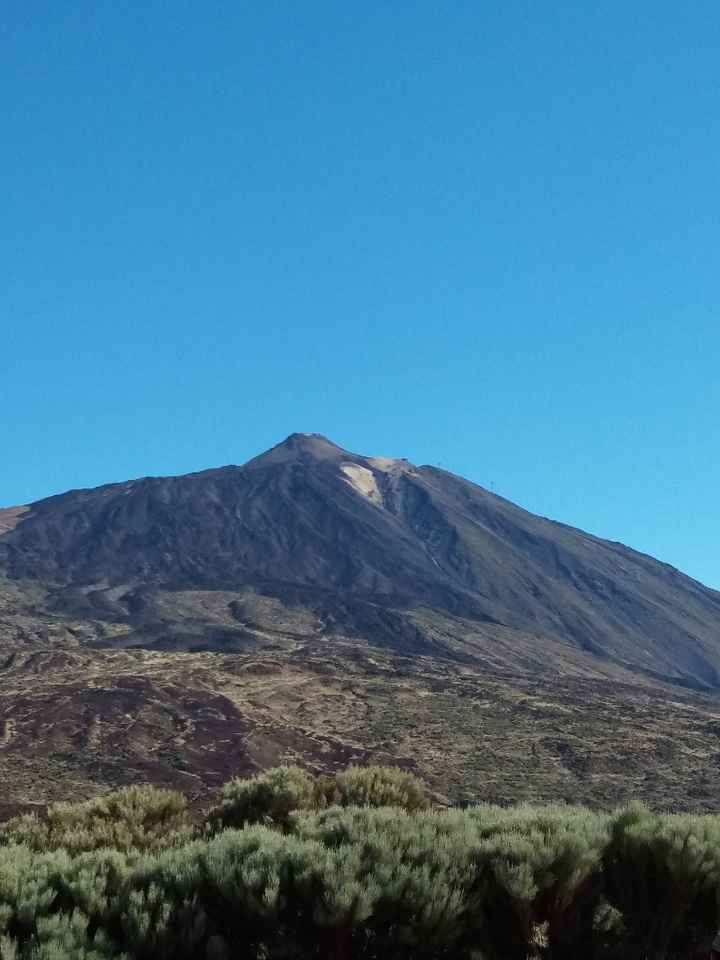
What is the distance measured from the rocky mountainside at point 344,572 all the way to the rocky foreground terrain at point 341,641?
1.41ft

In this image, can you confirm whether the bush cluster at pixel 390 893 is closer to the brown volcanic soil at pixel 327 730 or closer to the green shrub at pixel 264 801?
the green shrub at pixel 264 801

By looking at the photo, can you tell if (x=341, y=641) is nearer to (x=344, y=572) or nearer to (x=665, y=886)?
(x=344, y=572)

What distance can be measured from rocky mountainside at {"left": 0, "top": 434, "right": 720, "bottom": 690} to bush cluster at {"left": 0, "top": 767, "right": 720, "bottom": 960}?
57.3m

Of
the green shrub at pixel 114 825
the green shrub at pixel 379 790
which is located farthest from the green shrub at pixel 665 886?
the green shrub at pixel 379 790

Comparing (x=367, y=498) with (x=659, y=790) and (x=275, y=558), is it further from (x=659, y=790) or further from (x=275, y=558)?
(x=659, y=790)

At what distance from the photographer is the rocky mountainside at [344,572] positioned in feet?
284

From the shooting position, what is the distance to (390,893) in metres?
8.74

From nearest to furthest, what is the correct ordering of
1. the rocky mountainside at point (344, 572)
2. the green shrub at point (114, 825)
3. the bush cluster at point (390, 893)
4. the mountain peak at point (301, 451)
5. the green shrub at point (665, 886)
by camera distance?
the bush cluster at point (390, 893) < the green shrub at point (665, 886) < the green shrub at point (114, 825) < the rocky mountainside at point (344, 572) < the mountain peak at point (301, 451)

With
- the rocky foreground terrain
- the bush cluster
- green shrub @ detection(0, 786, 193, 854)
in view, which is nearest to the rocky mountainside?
the rocky foreground terrain

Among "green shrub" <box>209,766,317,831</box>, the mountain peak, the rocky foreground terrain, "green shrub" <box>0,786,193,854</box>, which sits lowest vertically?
"green shrub" <box>0,786,193,854</box>

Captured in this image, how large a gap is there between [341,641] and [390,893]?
67395mm

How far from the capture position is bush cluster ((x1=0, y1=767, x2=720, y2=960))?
8.62m

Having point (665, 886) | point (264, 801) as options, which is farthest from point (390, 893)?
point (264, 801)

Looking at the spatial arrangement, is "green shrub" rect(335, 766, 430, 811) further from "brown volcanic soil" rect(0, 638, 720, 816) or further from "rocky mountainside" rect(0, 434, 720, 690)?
"rocky mountainside" rect(0, 434, 720, 690)
